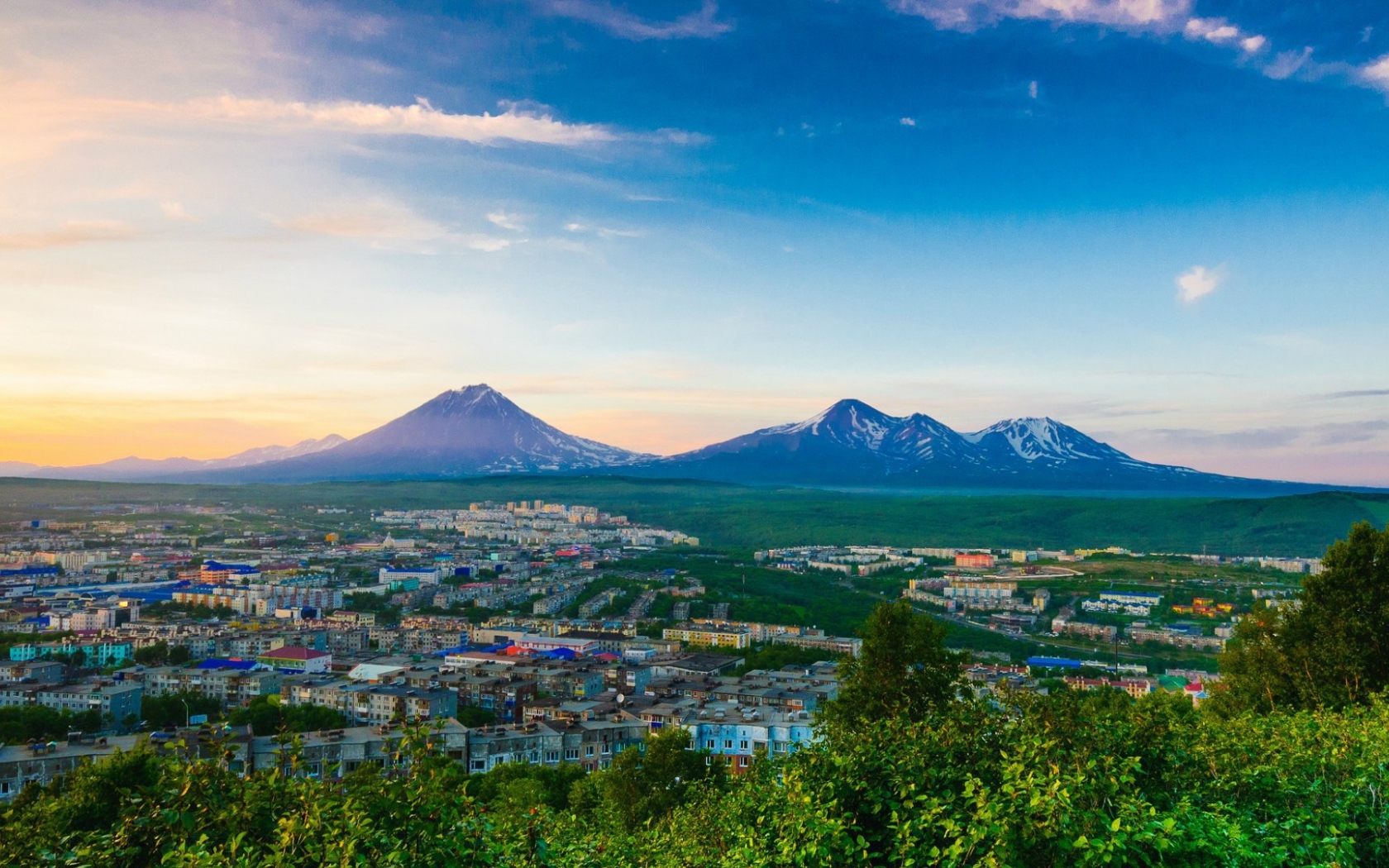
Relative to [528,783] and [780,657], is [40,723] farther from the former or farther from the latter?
[780,657]

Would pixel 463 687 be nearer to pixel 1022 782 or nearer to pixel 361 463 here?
pixel 1022 782

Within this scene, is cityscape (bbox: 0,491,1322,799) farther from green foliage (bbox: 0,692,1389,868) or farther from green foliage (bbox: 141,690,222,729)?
green foliage (bbox: 0,692,1389,868)

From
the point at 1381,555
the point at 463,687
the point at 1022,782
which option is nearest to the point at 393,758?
the point at 1022,782

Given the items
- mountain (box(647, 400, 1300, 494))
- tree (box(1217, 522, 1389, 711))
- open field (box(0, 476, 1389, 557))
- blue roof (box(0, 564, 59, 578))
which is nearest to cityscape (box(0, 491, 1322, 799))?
blue roof (box(0, 564, 59, 578))

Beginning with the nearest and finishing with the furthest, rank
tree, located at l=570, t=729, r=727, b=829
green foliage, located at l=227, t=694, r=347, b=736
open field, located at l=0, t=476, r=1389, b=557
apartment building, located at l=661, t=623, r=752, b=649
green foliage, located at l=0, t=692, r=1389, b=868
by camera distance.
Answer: green foliage, located at l=0, t=692, r=1389, b=868
tree, located at l=570, t=729, r=727, b=829
green foliage, located at l=227, t=694, r=347, b=736
apartment building, located at l=661, t=623, r=752, b=649
open field, located at l=0, t=476, r=1389, b=557

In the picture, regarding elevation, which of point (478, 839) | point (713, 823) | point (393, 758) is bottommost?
point (713, 823)
